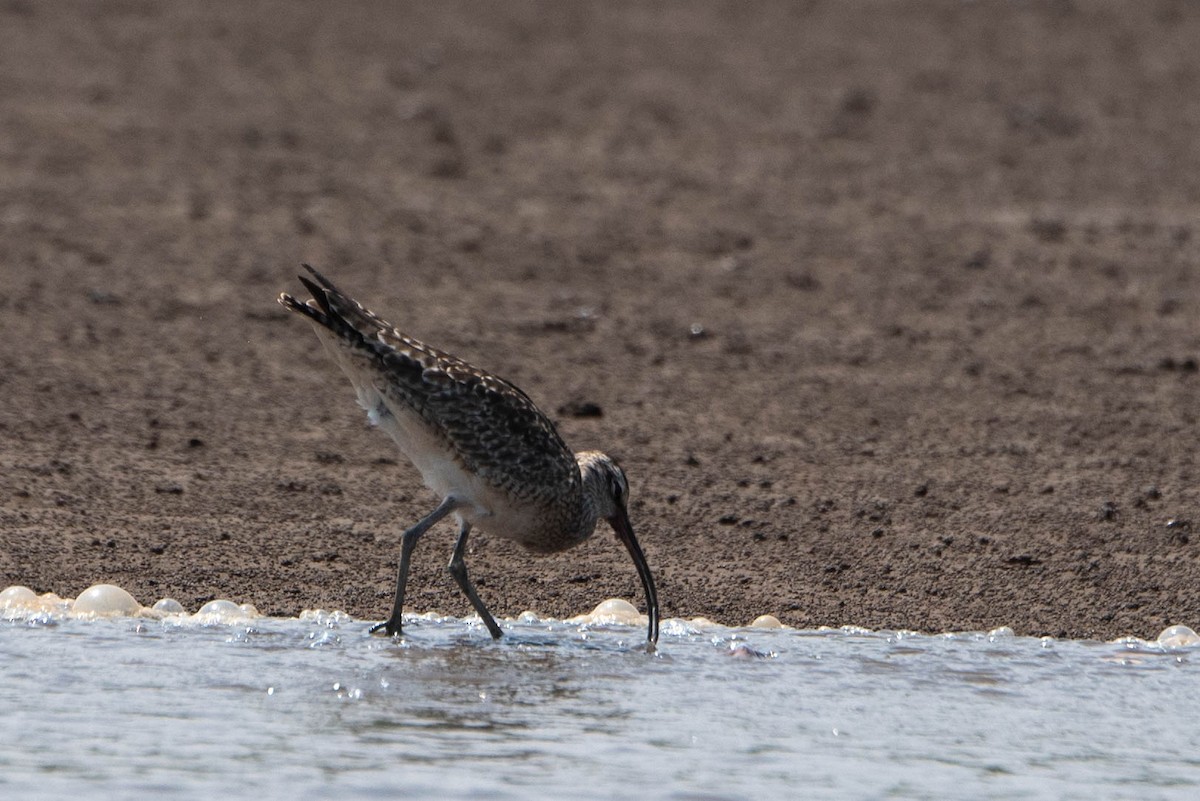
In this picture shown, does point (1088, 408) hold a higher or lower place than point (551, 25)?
lower

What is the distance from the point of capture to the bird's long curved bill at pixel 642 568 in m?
8.24

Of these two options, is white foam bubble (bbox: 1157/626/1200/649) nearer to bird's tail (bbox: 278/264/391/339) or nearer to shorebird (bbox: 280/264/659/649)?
shorebird (bbox: 280/264/659/649)

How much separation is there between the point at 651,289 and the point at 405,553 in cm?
649

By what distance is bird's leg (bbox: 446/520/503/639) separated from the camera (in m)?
8.14

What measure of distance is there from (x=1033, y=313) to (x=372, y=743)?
8449 millimetres

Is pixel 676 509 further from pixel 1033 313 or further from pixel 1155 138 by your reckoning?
pixel 1155 138

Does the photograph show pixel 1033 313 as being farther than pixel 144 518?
Yes

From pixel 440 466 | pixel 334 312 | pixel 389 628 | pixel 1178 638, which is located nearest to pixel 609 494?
pixel 440 466

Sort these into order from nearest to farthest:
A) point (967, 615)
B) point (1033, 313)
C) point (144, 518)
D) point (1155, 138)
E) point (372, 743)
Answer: point (372, 743)
point (967, 615)
point (144, 518)
point (1033, 313)
point (1155, 138)

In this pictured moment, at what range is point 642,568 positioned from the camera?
853cm

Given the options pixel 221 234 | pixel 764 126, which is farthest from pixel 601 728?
pixel 764 126

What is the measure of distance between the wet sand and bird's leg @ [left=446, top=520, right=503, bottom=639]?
0.47m

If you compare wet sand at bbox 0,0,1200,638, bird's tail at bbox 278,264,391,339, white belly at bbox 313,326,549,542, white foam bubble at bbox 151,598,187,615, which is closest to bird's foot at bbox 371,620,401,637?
wet sand at bbox 0,0,1200,638

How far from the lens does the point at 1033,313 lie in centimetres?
1409
